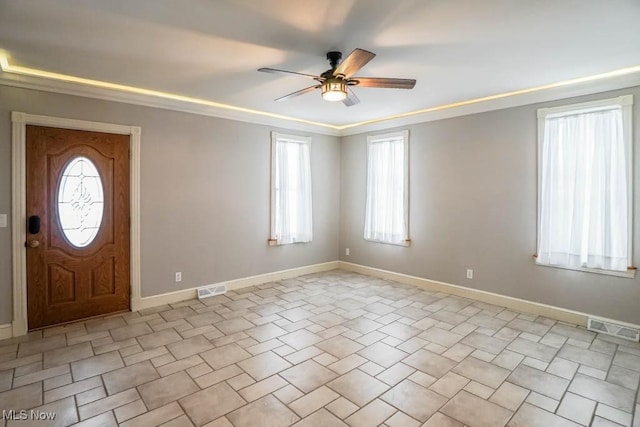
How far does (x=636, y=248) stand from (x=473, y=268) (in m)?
1.72

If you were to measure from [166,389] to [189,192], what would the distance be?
269cm

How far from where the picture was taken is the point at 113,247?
159 inches

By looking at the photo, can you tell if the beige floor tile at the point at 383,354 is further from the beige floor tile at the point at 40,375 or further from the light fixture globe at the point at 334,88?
the beige floor tile at the point at 40,375

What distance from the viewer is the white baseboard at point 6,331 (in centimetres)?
340

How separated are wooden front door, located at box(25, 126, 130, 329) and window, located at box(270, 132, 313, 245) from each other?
216 centimetres

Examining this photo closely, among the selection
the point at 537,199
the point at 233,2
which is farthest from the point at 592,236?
the point at 233,2

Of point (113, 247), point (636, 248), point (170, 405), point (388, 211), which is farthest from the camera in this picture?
point (388, 211)

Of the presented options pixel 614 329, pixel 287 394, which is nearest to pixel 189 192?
pixel 287 394

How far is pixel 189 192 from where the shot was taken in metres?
4.61

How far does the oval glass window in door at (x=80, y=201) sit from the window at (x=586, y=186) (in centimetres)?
523

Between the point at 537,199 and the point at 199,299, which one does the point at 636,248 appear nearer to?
the point at 537,199

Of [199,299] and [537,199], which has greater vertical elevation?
[537,199]

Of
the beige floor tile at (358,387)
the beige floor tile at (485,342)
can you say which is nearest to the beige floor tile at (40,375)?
the beige floor tile at (358,387)

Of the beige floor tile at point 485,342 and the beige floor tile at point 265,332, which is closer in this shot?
the beige floor tile at point 485,342
